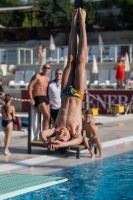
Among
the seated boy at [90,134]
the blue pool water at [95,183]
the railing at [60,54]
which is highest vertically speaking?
the railing at [60,54]

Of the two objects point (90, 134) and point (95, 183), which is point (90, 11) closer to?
point (90, 134)

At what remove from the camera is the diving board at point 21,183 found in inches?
289

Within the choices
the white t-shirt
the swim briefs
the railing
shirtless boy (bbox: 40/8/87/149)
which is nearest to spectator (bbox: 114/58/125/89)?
the railing

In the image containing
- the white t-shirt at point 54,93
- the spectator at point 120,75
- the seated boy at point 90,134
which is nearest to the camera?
the seated boy at point 90,134

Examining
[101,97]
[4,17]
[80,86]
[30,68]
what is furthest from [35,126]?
[4,17]

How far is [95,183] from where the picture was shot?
331 inches

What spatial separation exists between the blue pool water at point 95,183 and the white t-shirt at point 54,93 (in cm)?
188

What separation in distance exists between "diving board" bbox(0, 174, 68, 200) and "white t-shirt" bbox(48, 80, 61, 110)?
10.3 ft

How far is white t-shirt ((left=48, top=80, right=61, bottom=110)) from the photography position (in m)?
11.4

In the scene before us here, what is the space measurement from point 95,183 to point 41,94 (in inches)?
127

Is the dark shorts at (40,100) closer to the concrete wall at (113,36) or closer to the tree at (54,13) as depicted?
the concrete wall at (113,36)

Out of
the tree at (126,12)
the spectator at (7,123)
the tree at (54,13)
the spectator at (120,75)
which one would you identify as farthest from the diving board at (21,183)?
the tree at (54,13)

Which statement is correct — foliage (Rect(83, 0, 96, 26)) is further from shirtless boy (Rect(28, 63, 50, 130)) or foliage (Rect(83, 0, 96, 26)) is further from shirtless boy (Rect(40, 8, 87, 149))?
shirtless boy (Rect(40, 8, 87, 149))

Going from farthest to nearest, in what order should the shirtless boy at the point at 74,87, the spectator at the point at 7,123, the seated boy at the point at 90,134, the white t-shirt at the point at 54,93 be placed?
1. the white t-shirt at the point at 54,93
2. the spectator at the point at 7,123
3. the seated boy at the point at 90,134
4. the shirtless boy at the point at 74,87
